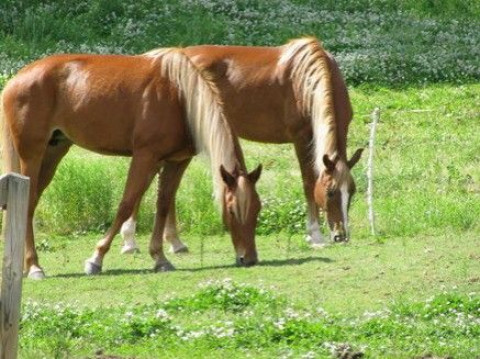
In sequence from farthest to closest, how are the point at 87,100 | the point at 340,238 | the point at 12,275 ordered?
1. the point at 340,238
2. the point at 87,100
3. the point at 12,275

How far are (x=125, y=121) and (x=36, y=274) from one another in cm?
158

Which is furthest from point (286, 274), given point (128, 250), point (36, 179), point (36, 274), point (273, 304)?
point (36, 179)

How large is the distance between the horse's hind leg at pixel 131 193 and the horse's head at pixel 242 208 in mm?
852

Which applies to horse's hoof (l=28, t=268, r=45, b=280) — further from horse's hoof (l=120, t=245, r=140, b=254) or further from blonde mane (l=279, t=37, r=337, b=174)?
blonde mane (l=279, t=37, r=337, b=174)

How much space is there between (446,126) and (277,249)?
6.68 metres

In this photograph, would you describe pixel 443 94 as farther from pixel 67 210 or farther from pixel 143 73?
pixel 143 73

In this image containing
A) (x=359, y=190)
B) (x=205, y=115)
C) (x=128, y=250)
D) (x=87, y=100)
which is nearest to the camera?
(x=205, y=115)

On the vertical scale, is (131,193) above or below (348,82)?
above

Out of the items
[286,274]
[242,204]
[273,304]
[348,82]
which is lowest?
[348,82]

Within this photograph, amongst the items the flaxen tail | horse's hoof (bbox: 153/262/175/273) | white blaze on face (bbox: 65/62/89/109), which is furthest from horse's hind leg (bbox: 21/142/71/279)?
horse's hoof (bbox: 153/262/175/273)

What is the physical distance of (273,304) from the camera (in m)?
11.3

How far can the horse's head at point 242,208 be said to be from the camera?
43.8 feet

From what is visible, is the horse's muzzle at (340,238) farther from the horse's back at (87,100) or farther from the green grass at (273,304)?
the horse's back at (87,100)

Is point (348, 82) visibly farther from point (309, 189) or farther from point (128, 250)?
point (128, 250)
